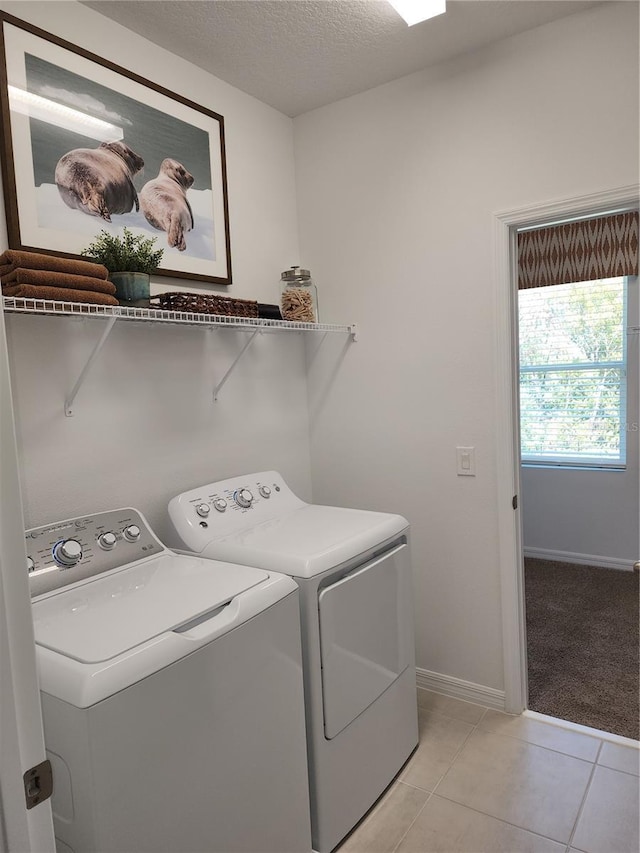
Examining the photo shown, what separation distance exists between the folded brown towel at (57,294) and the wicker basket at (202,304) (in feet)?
0.89

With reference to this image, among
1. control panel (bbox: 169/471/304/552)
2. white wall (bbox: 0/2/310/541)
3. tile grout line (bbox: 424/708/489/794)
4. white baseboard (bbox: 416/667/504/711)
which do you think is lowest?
tile grout line (bbox: 424/708/489/794)

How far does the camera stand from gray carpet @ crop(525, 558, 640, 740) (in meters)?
2.41

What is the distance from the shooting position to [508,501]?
7.68 feet

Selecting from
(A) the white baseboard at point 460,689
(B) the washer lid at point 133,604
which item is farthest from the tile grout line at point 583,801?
(B) the washer lid at point 133,604

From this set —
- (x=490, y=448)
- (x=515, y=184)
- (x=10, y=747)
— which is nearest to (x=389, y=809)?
(x=490, y=448)

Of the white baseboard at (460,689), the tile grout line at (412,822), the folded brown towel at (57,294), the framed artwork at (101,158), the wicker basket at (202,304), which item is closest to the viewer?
the folded brown towel at (57,294)

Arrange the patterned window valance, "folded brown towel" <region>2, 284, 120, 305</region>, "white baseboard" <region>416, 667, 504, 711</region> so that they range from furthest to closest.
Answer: the patterned window valance, "white baseboard" <region>416, 667, 504, 711</region>, "folded brown towel" <region>2, 284, 120, 305</region>

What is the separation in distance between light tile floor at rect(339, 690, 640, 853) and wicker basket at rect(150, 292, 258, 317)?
1.78 metres

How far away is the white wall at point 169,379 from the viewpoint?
69.4 inches

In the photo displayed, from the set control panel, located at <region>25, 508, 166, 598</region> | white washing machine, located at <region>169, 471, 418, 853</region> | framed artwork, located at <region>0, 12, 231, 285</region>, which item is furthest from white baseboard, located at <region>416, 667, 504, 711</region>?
framed artwork, located at <region>0, 12, 231, 285</region>

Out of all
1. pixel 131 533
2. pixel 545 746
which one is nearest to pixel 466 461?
pixel 545 746

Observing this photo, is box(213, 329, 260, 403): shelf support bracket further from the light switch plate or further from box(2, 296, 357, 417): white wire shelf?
the light switch plate

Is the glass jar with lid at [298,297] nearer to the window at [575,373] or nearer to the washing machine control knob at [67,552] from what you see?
the washing machine control knob at [67,552]

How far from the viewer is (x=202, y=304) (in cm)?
197
